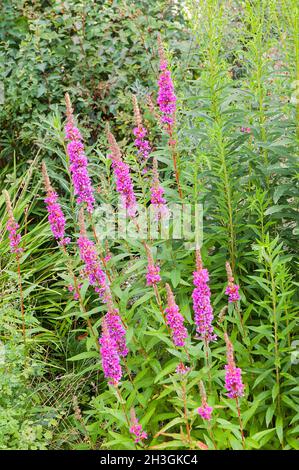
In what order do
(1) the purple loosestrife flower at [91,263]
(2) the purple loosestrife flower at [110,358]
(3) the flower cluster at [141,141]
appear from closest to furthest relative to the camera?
1. (2) the purple loosestrife flower at [110,358]
2. (1) the purple loosestrife flower at [91,263]
3. (3) the flower cluster at [141,141]

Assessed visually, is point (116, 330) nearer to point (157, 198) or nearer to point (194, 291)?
point (194, 291)

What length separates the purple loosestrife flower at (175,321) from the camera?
3.11m

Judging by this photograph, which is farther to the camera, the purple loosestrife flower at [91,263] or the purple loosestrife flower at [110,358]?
the purple loosestrife flower at [91,263]

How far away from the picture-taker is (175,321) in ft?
10.4

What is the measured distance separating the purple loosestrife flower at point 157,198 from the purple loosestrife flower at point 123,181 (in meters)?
0.10

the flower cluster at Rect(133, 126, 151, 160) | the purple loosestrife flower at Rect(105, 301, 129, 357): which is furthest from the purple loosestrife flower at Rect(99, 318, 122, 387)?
the flower cluster at Rect(133, 126, 151, 160)

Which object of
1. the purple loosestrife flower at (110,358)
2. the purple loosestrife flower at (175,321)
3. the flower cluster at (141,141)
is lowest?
the purple loosestrife flower at (110,358)

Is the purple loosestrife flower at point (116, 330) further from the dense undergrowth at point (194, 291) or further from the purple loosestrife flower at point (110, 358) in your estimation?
the purple loosestrife flower at point (110, 358)

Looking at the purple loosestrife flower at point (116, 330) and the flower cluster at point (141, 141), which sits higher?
the flower cluster at point (141, 141)

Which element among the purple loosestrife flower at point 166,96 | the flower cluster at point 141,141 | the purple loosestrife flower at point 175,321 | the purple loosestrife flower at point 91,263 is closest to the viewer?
the purple loosestrife flower at point 175,321

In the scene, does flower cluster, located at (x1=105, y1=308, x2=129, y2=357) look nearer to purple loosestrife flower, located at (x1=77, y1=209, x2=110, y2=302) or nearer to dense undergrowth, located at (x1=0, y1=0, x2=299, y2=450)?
dense undergrowth, located at (x1=0, y1=0, x2=299, y2=450)

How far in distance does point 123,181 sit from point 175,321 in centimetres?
86

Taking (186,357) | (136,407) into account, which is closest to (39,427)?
(136,407)

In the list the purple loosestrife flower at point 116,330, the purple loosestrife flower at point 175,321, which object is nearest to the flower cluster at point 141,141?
the purple loosestrife flower at point 116,330
